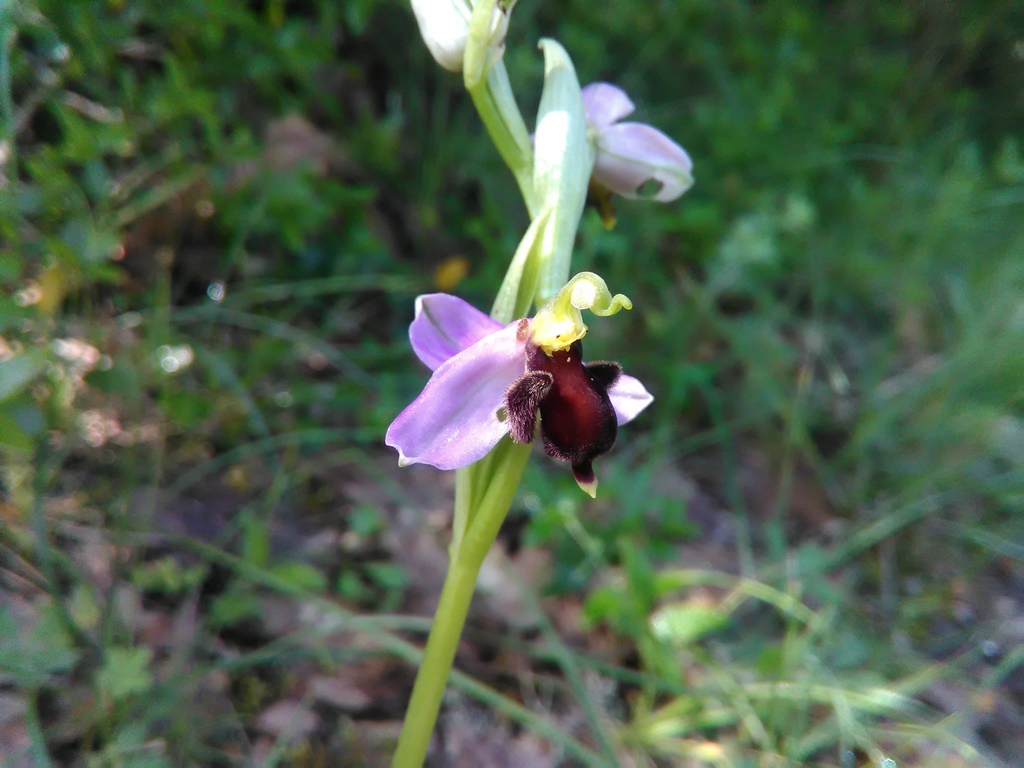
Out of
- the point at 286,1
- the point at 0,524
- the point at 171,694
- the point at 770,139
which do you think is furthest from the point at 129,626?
the point at 770,139

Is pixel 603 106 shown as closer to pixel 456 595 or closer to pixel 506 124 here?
pixel 506 124

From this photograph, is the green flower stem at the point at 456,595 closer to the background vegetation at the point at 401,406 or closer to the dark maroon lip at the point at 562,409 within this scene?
the dark maroon lip at the point at 562,409

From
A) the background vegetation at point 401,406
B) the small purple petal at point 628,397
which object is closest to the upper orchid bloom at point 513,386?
the small purple petal at point 628,397

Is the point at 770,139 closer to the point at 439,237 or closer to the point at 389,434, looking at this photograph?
the point at 439,237

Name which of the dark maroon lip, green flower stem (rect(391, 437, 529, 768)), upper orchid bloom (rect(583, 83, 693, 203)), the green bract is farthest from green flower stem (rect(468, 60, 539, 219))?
green flower stem (rect(391, 437, 529, 768))

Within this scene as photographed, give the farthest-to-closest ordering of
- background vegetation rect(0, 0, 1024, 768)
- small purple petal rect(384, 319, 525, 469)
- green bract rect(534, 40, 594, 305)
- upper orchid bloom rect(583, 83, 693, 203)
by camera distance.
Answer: background vegetation rect(0, 0, 1024, 768) → upper orchid bloom rect(583, 83, 693, 203) → green bract rect(534, 40, 594, 305) → small purple petal rect(384, 319, 525, 469)

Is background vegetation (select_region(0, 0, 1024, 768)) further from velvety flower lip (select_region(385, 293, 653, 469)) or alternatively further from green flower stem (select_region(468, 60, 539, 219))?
green flower stem (select_region(468, 60, 539, 219))
